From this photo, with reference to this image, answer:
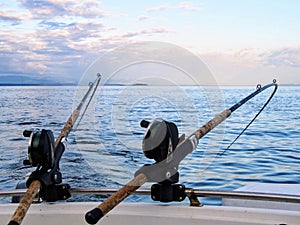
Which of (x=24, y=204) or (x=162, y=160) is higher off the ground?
(x=162, y=160)

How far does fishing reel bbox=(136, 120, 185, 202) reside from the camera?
1.42 metres

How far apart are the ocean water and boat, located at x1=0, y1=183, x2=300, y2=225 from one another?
137 millimetres

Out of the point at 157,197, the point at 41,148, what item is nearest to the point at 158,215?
the point at 157,197

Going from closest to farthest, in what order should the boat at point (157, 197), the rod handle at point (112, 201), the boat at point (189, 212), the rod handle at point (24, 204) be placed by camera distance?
the rod handle at point (112, 201) < the rod handle at point (24, 204) < the boat at point (157, 197) < the boat at point (189, 212)

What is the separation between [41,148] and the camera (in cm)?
152

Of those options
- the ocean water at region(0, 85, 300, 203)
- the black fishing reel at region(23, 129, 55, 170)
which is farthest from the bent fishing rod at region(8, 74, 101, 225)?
the ocean water at region(0, 85, 300, 203)

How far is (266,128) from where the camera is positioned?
364 inches

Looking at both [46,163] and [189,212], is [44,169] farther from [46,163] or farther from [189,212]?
[189,212]

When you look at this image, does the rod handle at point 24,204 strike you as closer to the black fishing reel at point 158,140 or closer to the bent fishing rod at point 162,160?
the bent fishing rod at point 162,160

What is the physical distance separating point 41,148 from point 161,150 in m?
0.39

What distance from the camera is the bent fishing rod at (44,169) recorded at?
1.48 m

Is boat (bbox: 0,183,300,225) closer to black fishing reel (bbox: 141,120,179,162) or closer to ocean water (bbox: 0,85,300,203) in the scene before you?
ocean water (bbox: 0,85,300,203)

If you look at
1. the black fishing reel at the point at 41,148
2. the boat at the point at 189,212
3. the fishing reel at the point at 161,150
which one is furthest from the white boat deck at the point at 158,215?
the black fishing reel at the point at 41,148

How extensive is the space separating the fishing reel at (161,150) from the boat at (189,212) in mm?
118
